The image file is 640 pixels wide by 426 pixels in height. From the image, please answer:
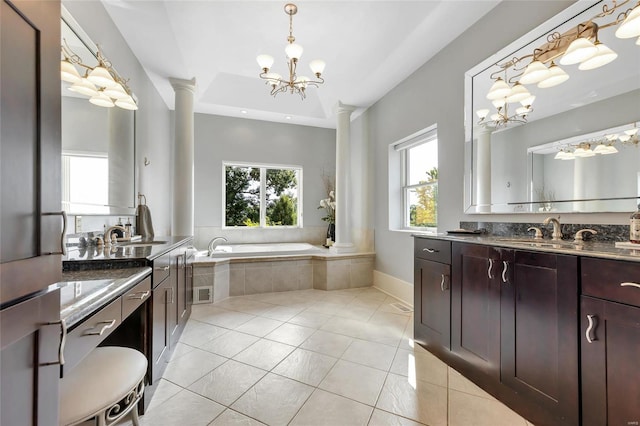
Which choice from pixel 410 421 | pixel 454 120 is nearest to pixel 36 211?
pixel 410 421

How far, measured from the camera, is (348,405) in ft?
5.07

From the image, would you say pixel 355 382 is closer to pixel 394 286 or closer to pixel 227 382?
pixel 227 382

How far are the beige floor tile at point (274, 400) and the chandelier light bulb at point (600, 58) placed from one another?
2580mm

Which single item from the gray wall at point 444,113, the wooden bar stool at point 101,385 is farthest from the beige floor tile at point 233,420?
the gray wall at point 444,113

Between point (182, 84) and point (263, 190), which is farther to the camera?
point (263, 190)

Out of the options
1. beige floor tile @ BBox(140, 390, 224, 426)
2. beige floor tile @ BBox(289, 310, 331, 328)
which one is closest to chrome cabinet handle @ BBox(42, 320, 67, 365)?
beige floor tile @ BBox(140, 390, 224, 426)

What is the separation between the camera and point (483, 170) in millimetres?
2383

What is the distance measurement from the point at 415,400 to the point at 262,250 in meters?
3.21

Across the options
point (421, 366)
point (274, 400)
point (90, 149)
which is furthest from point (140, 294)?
point (421, 366)

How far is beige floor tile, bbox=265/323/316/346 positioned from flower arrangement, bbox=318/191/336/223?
2725mm

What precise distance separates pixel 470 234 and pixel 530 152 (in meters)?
0.75

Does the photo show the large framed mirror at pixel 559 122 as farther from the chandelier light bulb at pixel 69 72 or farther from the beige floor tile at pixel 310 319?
the chandelier light bulb at pixel 69 72

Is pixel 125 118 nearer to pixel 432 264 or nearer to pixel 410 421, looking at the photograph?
pixel 432 264

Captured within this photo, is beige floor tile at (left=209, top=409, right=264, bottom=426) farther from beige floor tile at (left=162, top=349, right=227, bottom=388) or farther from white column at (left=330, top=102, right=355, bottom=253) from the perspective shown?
white column at (left=330, top=102, right=355, bottom=253)
